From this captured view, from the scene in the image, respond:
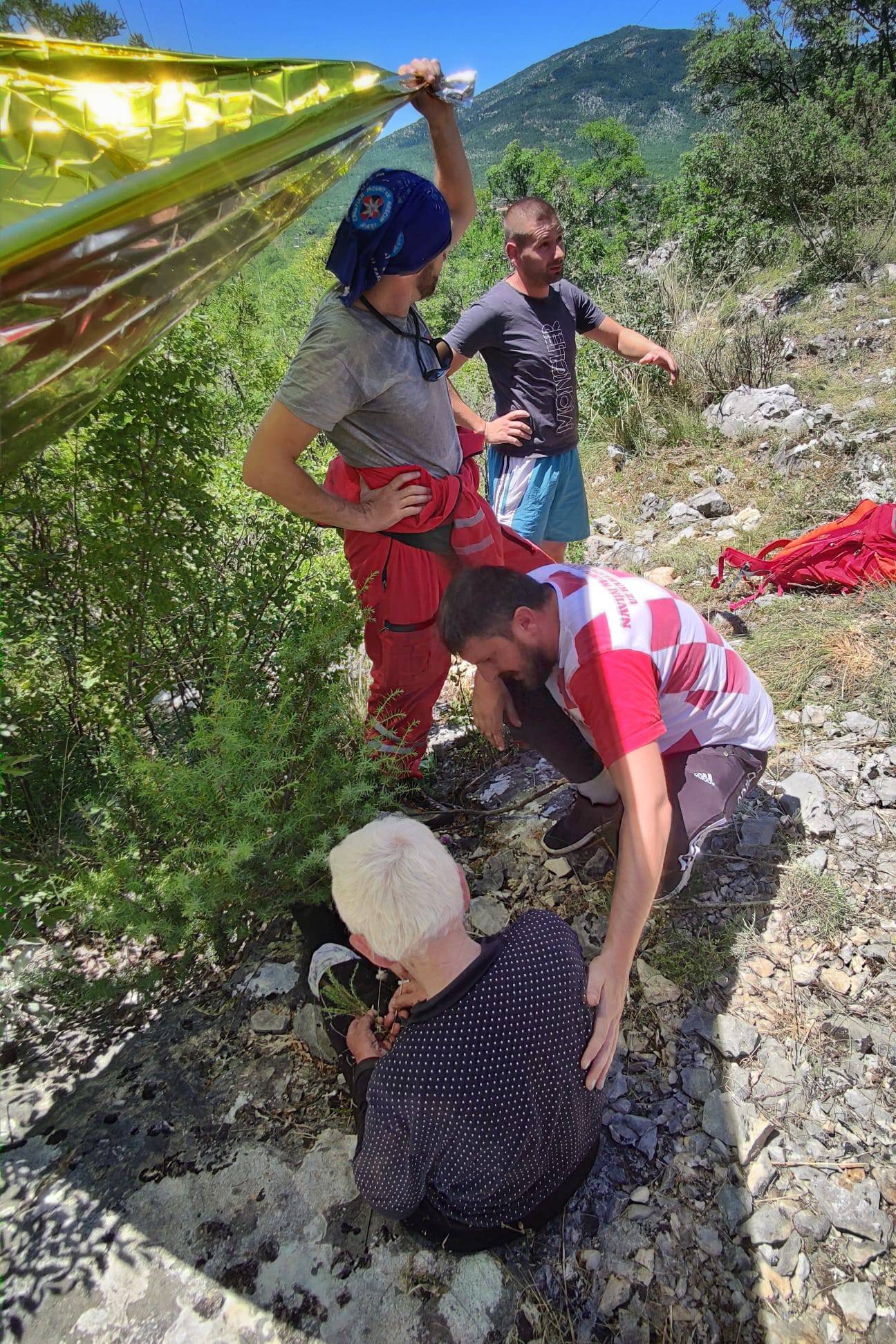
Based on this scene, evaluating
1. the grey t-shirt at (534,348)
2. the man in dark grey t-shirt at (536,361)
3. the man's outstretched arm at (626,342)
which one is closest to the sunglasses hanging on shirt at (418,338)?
the man in dark grey t-shirt at (536,361)

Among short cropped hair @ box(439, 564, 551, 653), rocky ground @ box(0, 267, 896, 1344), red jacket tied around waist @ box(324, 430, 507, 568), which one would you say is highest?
red jacket tied around waist @ box(324, 430, 507, 568)

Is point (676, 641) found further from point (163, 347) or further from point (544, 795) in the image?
point (163, 347)

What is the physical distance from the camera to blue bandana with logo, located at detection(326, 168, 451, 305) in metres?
1.70

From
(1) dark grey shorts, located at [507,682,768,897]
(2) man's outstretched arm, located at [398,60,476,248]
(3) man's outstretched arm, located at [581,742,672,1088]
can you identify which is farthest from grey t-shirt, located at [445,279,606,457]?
(3) man's outstretched arm, located at [581,742,672,1088]

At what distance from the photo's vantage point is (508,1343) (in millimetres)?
1359

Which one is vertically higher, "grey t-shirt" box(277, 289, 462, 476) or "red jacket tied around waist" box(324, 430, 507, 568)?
Result: "grey t-shirt" box(277, 289, 462, 476)

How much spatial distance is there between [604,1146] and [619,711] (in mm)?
1051

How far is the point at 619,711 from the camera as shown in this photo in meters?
1.53

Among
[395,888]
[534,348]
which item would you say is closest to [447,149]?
[534,348]

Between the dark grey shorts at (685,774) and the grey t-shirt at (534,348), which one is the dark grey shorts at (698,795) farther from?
the grey t-shirt at (534,348)

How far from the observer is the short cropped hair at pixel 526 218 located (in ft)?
9.18

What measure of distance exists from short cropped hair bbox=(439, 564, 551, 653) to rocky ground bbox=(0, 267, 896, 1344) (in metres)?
0.95

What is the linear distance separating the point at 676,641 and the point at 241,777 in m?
1.14

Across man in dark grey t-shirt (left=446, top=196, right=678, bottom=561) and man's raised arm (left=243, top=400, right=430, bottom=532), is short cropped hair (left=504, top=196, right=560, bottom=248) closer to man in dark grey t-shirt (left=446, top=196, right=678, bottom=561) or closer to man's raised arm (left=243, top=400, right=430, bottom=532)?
man in dark grey t-shirt (left=446, top=196, right=678, bottom=561)
